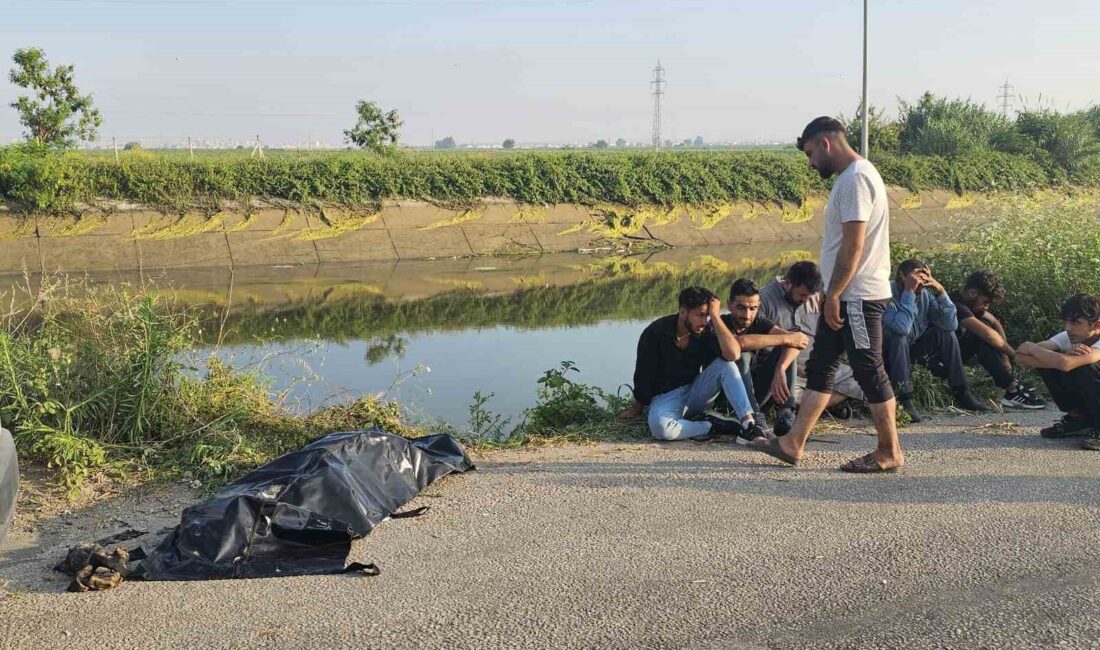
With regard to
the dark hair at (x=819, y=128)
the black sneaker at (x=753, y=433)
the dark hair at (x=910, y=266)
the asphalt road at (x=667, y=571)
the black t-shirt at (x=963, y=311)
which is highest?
the dark hair at (x=819, y=128)

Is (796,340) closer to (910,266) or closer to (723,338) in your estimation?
(723,338)

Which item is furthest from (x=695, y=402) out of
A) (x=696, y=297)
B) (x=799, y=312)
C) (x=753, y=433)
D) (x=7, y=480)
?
(x=7, y=480)

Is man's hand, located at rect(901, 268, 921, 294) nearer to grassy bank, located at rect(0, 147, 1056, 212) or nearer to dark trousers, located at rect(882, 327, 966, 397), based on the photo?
dark trousers, located at rect(882, 327, 966, 397)

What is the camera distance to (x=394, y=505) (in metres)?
5.40

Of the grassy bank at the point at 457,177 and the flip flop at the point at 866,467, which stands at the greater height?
the grassy bank at the point at 457,177

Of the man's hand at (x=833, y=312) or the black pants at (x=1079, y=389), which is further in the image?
the black pants at (x=1079, y=389)

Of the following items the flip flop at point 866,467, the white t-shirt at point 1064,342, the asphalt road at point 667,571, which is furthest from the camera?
the white t-shirt at point 1064,342

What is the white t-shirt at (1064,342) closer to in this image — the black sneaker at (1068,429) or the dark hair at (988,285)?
the black sneaker at (1068,429)

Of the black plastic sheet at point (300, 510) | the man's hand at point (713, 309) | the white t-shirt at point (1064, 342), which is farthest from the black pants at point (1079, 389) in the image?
the black plastic sheet at point (300, 510)

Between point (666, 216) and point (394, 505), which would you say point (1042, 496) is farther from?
point (666, 216)

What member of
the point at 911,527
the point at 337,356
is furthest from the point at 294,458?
the point at 337,356

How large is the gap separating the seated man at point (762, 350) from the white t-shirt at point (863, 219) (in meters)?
0.99

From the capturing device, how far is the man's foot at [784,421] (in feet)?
23.2

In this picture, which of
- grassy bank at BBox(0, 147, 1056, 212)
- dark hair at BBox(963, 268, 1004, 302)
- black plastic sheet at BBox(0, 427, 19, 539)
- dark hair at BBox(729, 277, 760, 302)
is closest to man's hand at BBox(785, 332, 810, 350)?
dark hair at BBox(729, 277, 760, 302)
